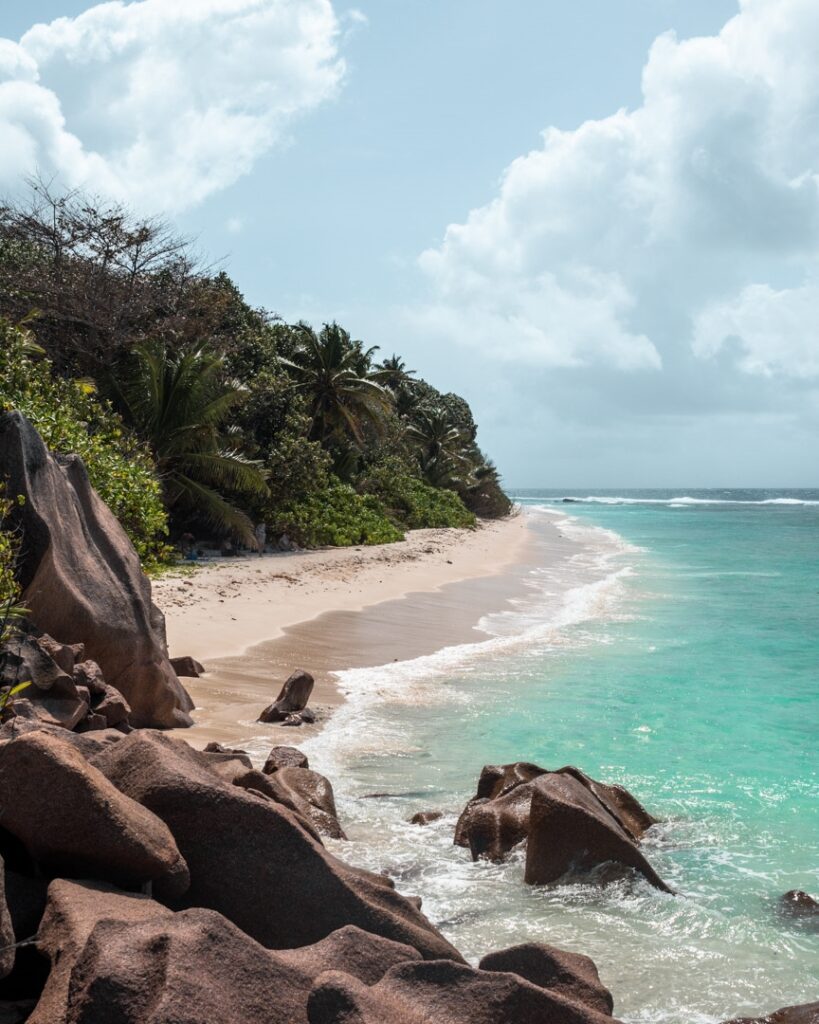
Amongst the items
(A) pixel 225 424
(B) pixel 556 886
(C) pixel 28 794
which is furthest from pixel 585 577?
(C) pixel 28 794

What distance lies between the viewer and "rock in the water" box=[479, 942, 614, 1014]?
3807 millimetres

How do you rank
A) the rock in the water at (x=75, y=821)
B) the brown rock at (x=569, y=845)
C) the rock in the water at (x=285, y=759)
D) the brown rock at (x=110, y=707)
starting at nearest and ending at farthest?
the rock in the water at (x=75, y=821), the brown rock at (x=569, y=845), the brown rock at (x=110, y=707), the rock in the water at (x=285, y=759)

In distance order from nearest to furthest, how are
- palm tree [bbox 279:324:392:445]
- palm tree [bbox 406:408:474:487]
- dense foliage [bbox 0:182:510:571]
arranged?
dense foliage [bbox 0:182:510:571] → palm tree [bbox 279:324:392:445] → palm tree [bbox 406:408:474:487]

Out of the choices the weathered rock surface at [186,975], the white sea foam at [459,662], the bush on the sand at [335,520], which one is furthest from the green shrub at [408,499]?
the weathered rock surface at [186,975]

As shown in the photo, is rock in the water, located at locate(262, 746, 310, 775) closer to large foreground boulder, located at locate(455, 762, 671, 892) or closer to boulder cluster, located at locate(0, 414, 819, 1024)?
boulder cluster, located at locate(0, 414, 819, 1024)

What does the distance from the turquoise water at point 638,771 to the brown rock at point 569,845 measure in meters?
0.13

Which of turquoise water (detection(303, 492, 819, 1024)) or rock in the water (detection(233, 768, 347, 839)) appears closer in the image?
turquoise water (detection(303, 492, 819, 1024))

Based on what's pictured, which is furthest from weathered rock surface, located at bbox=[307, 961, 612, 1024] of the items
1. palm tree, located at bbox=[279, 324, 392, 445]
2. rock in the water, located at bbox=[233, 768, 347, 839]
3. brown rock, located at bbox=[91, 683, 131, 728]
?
palm tree, located at bbox=[279, 324, 392, 445]

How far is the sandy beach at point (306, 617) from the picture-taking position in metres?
9.95

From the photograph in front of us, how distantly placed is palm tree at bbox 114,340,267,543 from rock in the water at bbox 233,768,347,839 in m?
15.7

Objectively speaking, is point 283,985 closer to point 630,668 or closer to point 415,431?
point 630,668

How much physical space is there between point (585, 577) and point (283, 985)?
23.9 meters

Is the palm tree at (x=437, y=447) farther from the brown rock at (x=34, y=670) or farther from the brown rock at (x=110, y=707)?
the brown rock at (x=34, y=670)

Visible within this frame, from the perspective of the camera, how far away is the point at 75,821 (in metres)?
3.74
